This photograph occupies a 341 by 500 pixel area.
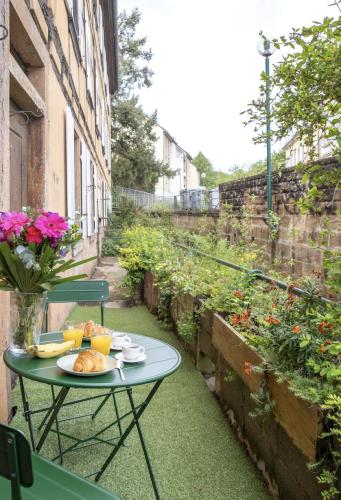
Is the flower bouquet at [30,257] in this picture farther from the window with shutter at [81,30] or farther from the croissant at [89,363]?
the window with shutter at [81,30]

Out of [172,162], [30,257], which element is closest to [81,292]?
[30,257]

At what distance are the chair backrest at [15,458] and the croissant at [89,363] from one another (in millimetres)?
827

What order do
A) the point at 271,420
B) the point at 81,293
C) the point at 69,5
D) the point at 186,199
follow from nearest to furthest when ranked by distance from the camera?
the point at 271,420
the point at 81,293
the point at 69,5
the point at 186,199

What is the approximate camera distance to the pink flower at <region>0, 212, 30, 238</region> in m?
1.95

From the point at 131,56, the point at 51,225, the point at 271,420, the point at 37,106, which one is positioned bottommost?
the point at 271,420

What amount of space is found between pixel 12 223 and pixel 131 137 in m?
28.5

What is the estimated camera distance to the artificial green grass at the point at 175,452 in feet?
7.92

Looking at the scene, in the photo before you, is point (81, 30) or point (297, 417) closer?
point (297, 417)

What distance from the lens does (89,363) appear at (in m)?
1.92

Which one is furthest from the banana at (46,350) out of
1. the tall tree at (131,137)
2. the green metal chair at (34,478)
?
the tall tree at (131,137)

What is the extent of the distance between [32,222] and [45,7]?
3376 mm

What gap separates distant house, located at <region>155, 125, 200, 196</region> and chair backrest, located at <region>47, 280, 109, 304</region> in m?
30.0

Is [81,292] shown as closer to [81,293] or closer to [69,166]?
[81,293]

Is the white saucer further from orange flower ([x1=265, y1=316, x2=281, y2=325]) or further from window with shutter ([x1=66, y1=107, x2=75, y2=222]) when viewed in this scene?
window with shutter ([x1=66, y1=107, x2=75, y2=222])
